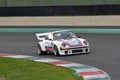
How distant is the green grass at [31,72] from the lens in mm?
12062

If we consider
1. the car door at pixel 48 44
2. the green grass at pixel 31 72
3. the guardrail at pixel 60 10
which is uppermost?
the green grass at pixel 31 72

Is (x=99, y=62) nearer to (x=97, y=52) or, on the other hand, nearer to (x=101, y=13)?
(x=97, y=52)

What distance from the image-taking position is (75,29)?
103 ft

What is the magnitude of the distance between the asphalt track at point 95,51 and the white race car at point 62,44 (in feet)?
0.90

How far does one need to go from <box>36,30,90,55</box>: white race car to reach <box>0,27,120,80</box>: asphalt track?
0.27 meters

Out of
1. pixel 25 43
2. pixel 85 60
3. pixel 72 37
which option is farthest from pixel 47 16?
pixel 85 60

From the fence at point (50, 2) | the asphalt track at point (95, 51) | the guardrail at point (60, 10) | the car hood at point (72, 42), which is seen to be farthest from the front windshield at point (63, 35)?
the fence at point (50, 2)

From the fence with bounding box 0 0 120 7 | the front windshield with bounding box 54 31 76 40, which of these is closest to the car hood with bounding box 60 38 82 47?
the front windshield with bounding box 54 31 76 40

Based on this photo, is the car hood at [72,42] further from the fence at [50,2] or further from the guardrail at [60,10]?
the fence at [50,2]

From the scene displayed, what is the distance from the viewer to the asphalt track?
14.9 metres

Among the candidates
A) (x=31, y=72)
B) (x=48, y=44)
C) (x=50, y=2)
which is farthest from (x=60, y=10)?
(x=31, y=72)

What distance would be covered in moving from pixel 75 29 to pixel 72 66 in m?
16.1

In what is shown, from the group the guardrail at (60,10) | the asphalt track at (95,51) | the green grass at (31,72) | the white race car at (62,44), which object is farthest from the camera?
the guardrail at (60,10)

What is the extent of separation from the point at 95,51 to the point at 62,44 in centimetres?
178
